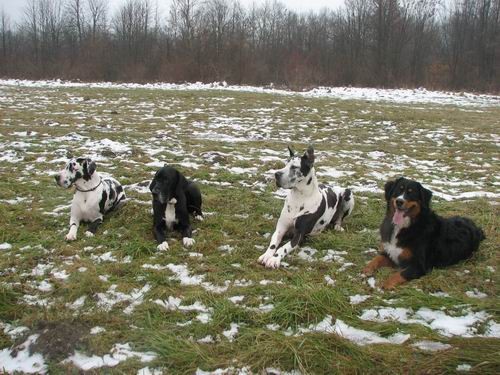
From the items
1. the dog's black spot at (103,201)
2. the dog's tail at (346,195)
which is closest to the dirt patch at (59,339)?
the dog's black spot at (103,201)

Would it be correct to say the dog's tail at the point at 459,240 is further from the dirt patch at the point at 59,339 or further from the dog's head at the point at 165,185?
the dirt patch at the point at 59,339

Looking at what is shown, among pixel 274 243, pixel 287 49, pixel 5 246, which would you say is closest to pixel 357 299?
pixel 274 243

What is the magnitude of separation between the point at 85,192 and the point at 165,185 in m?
1.25

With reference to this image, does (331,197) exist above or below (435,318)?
above

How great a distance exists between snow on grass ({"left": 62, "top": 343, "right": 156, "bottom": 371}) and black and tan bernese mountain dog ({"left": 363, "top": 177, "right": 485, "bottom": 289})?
8.19 feet

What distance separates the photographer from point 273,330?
3.57 metres

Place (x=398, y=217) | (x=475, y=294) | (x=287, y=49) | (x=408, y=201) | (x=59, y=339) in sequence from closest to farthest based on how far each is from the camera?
(x=59, y=339) → (x=475, y=294) → (x=408, y=201) → (x=398, y=217) → (x=287, y=49)

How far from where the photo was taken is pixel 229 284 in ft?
14.5

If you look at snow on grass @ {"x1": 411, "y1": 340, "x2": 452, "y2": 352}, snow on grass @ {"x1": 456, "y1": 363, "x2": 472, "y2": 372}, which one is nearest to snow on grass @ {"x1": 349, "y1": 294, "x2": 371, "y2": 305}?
snow on grass @ {"x1": 411, "y1": 340, "x2": 452, "y2": 352}

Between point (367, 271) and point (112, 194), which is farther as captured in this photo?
point (112, 194)

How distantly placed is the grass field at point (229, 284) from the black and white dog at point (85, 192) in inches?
7.5

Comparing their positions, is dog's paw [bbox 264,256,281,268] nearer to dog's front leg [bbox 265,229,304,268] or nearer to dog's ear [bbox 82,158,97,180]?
dog's front leg [bbox 265,229,304,268]

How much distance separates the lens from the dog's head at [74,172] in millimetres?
5992

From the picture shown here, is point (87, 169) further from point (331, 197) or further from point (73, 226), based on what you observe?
point (331, 197)
